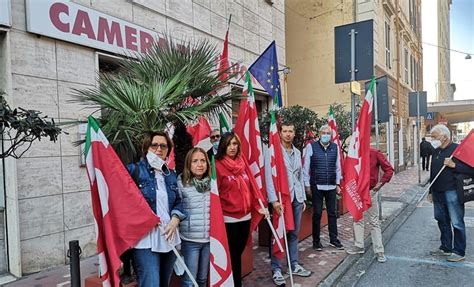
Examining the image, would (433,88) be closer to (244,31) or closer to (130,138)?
(244,31)

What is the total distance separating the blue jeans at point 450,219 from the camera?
16.7 ft

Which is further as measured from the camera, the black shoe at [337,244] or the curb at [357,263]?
the black shoe at [337,244]

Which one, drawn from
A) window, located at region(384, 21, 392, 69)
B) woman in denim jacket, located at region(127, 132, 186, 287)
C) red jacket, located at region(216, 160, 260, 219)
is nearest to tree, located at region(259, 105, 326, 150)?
red jacket, located at region(216, 160, 260, 219)

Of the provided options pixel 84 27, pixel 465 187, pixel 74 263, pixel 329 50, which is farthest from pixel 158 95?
pixel 329 50

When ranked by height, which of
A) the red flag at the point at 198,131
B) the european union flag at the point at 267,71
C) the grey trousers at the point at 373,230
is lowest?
the grey trousers at the point at 373,230

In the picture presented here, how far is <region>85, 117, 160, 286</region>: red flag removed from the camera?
9.00 ft

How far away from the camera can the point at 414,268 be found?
4.92 meters

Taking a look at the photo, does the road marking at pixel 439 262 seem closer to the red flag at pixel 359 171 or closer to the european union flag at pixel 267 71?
the red flag at pixel 359 171

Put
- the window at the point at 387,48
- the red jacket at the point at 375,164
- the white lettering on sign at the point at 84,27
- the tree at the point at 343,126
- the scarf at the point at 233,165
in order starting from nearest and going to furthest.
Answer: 1. the scarf at the point at 233,165
2. the white lettering on sign at the point at 84,27
3. the red jacket at the point at 375,164
4. the tree at the point at 343,126
5. the window at the point at 387,48

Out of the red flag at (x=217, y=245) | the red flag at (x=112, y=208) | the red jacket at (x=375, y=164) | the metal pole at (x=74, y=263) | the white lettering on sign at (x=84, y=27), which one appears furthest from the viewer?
the red jacket at (x=375, y=164)

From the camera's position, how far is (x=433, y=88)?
36156 mm

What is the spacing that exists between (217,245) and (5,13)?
385 centimetres

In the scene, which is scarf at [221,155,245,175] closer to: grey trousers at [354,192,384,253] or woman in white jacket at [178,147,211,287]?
woman in white jacket at [178,147,211,287]

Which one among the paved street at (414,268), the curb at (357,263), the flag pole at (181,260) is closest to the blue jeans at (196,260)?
the flag pole at (181,260)
